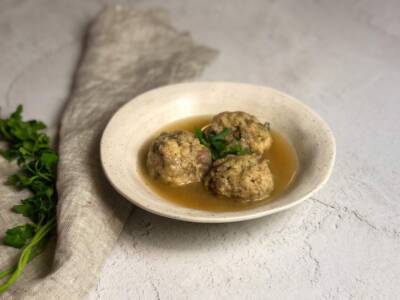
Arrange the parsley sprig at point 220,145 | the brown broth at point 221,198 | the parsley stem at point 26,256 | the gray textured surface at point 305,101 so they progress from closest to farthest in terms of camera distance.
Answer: the parsley stem at point 26,256, the gray textured surface at point 305,101, the brown broth at point 221,198, the parsley sprig at point 220,145

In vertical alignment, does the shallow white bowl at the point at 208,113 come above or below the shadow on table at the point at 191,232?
above

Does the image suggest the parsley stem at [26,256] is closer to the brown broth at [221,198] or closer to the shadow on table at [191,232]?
the shadow on table at [191,232]

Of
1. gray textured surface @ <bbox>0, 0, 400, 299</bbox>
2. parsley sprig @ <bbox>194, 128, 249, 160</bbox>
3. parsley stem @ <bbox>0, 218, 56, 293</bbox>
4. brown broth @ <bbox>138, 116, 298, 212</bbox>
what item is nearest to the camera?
parsley stem @ <bbox>0, 218, 56, 293</bbox>

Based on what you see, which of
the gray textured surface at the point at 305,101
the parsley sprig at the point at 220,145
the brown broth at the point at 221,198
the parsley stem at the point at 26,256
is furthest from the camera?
the parsley sprig at the point at 220,145

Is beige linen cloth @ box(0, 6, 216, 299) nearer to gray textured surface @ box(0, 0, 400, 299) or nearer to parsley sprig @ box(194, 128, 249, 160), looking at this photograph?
gray textured surface @ box(0, 0, 400, 299)

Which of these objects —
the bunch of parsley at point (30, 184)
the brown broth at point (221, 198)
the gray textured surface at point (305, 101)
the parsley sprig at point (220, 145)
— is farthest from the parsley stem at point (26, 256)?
the parsley sprig at point (220, 145)

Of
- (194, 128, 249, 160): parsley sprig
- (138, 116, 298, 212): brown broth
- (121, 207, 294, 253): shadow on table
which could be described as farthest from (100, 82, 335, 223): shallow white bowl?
(194, 128, 249, 160): parsley sprig

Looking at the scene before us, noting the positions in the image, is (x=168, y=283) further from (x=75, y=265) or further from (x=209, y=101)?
(x=209, y=101)
